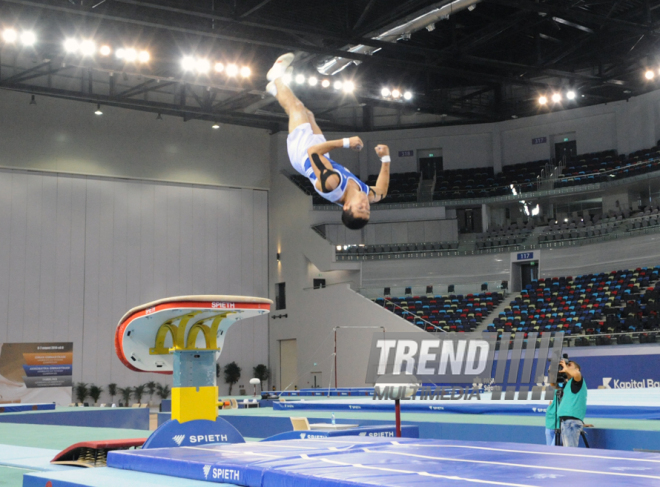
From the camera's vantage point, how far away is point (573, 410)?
6.45 meters

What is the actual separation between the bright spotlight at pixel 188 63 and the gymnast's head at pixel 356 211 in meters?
15.4

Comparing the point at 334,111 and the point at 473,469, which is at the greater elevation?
the point at 334,111

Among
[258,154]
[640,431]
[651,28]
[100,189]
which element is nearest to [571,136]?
[651,28]

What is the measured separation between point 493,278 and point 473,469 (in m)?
22.6

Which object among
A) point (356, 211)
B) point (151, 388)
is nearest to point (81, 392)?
point (151, 388)

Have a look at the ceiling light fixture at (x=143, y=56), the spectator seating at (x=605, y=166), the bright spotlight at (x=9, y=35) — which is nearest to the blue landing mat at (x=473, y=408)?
the ceiling light fixture at (x=143, y=56)

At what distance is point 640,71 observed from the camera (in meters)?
25.6

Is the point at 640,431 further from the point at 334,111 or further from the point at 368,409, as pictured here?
the point at 334,111

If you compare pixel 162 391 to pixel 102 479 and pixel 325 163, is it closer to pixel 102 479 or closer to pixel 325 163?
pixel 325 163

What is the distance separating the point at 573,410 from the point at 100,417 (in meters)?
10.8

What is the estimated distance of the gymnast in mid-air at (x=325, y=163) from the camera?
527cm

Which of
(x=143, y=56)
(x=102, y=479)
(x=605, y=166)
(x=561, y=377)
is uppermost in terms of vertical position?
(x=143, y=56)

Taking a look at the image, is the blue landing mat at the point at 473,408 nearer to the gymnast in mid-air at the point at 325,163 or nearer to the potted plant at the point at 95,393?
the gymnast in mid-air at the point at 325,163

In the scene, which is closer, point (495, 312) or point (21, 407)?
point (21, 407)
